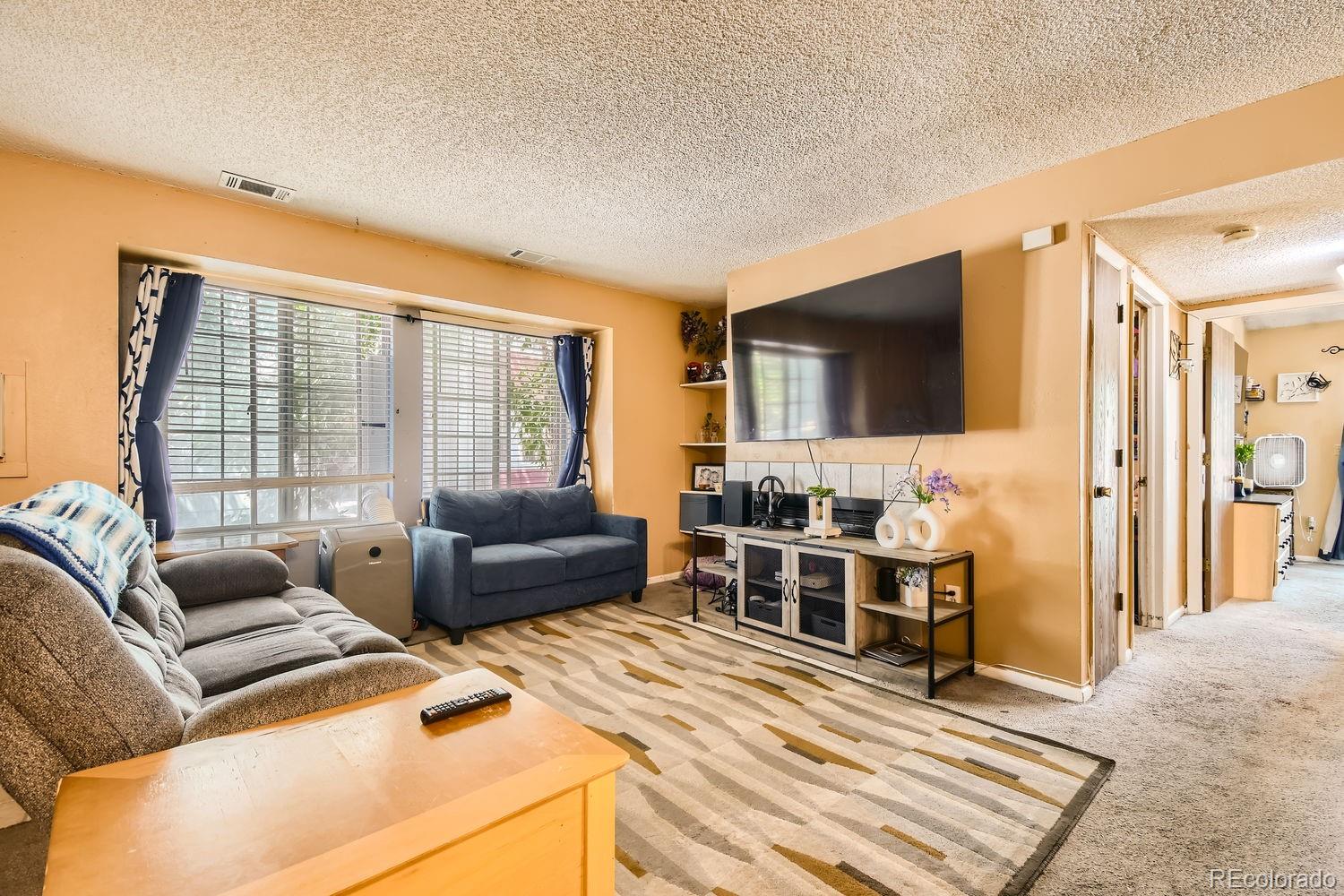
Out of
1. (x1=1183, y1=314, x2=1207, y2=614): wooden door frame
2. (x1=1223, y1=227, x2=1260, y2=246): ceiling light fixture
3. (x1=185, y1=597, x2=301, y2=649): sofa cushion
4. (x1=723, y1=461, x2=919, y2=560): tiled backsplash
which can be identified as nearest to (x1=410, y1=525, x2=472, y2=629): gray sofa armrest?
(x1=185, y1=597, x2=301, y2=649): sofa cushion

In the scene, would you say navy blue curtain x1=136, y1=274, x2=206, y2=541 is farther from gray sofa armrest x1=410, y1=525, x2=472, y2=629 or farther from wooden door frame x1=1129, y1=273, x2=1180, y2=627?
wooden door frame x1=1129, y1=273, x2=1180, y2=627

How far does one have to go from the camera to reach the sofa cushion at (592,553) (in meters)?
4.05

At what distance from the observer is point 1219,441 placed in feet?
14.4

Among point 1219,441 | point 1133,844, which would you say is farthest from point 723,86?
point 1219,441

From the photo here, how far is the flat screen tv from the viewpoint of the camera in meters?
2.94

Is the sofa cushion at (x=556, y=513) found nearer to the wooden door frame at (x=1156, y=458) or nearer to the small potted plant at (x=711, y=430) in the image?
the small potted plant at (x=711, y=430)

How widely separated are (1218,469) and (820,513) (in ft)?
10.4

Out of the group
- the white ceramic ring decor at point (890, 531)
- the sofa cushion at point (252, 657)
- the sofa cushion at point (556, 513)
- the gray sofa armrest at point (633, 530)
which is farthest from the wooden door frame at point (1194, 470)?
the sofa cushion at point (252, 657)

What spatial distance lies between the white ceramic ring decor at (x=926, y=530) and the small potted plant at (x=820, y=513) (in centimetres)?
46

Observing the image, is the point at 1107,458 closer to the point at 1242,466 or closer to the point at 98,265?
the point at 1242,466

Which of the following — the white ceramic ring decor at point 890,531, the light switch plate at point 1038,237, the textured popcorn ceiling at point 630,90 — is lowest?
the white ceramic ring decor at point 890,531

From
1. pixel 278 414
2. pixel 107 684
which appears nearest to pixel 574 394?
pixel 278 414

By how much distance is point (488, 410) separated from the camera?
4.75 meters

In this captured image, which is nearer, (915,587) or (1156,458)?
(915,587)
